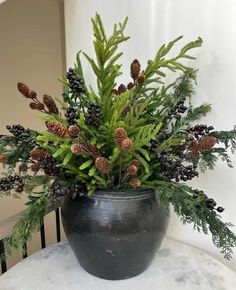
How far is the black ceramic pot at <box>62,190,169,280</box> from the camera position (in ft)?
2.48

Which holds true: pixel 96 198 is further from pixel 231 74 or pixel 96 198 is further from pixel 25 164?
pixel 231 74

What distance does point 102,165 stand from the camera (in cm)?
68

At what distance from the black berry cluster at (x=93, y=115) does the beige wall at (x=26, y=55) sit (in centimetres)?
167

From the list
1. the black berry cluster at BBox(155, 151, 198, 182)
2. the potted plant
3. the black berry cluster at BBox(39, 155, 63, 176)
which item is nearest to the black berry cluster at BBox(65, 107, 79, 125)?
the potted plant

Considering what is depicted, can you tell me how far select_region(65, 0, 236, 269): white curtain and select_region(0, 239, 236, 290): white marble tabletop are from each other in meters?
0.13

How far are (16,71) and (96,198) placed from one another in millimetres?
1750

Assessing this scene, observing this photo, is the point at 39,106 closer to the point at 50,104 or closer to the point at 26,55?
the point at 50,104

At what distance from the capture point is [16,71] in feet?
7.40

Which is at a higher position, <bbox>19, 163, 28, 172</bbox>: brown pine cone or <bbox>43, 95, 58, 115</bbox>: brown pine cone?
<bbox>43, 95, 58, 115</bbox>: brown pine cone

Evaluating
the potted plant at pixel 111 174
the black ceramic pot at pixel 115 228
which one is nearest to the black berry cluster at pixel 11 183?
the potted plant at pixel 111 174

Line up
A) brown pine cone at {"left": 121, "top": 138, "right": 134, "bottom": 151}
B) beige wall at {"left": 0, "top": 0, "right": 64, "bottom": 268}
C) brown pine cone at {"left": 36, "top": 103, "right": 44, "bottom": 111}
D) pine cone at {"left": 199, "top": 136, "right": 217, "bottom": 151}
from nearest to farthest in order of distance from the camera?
brown pine cone at {"left": 121, "top": 138, "right": 134, "bottom": 151}, pine cone at {"left": 199, "top": 136, "right": 217, "bottom": 151}, brown pine cone at {"left": 36, "top": 103, "right": 44, "bottom": 111}, beige wall at {"left": 0, "top": 0, "right": 64, "bottom": 268}

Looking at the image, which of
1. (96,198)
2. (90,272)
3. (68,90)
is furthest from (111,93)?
(90,272)

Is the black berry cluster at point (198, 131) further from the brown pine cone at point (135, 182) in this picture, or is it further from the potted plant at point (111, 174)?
the brown pine cone at point (135, 182)

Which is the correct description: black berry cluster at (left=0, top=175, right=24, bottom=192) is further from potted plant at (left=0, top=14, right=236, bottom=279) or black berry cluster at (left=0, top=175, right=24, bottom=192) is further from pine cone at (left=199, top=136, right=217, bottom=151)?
pine cone at (left=199, top=136, right=217, bottom=151)
